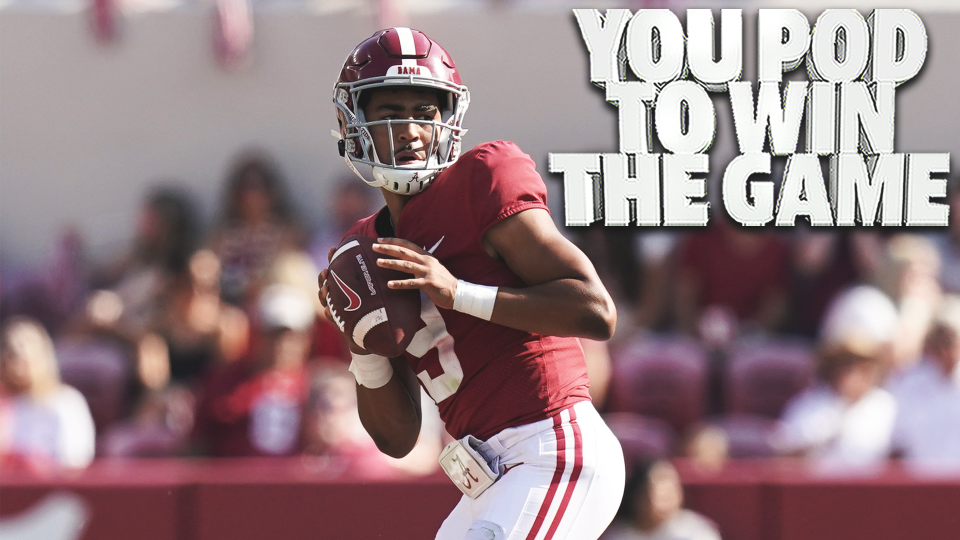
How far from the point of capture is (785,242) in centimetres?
649

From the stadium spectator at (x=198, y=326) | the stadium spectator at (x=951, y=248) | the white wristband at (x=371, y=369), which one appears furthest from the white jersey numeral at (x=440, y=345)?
the stadium spectator at (x=951, y=248)

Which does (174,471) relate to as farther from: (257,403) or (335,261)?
(335,261)

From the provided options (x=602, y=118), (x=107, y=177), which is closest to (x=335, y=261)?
(x=602, y=118)

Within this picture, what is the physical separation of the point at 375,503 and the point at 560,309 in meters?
2.40

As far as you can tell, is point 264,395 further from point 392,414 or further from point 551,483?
point 551,483

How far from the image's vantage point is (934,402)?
17.9 ft

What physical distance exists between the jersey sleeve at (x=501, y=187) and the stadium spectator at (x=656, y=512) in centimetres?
218

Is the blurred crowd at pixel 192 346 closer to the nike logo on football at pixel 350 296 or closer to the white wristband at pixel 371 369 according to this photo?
the white wristband at pixel 371 369

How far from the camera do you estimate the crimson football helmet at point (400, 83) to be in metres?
2.81

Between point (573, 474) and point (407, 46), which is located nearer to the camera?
point (573, 474)

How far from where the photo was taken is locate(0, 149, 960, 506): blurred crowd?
5438 mm

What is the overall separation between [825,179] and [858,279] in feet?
7.11

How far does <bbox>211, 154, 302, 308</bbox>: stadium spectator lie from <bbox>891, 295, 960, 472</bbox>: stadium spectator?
3.41 m

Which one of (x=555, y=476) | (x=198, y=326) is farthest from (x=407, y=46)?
(x=198, y=326)
